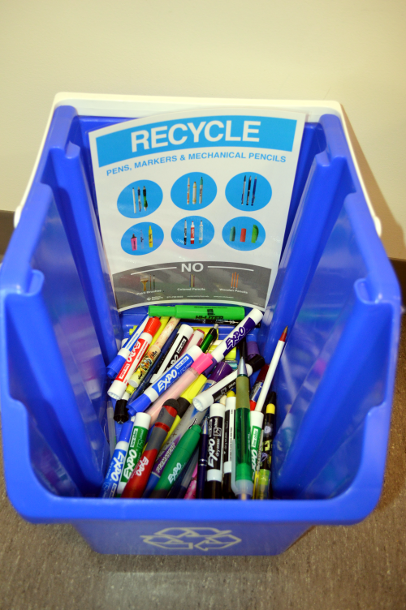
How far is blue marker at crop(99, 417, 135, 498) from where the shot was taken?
0.56 metres

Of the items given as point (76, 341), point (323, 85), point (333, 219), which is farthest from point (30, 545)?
point (323, 85)

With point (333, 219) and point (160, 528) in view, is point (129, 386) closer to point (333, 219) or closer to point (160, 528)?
point (160, 528)

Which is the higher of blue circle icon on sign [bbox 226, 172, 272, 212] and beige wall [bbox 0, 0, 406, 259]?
beige wall [bbox 0, 0, 406, 259]

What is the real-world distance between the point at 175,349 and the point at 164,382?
0.24 ft

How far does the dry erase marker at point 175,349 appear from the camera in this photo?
0.69 m

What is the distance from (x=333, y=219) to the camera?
1.79 ft

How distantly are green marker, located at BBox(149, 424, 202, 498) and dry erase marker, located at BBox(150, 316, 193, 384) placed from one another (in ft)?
0.40

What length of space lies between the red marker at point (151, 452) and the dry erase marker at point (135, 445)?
0.05 ft

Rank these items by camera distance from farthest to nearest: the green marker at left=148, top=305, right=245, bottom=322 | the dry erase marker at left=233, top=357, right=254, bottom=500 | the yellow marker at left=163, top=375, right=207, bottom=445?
the green marker at left=148, top=305, right=245, bottom=322 < the yellow marker at left=163, top=375, right=207, bottom=445 < the dry erase marker at left=233, top=357, right=254, bottom=500

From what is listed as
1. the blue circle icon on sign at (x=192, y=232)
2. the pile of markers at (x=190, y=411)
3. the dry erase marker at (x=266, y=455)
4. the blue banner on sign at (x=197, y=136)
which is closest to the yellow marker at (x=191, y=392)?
the pile of markers at (x=190, y=411)

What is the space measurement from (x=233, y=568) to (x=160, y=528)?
25 cm

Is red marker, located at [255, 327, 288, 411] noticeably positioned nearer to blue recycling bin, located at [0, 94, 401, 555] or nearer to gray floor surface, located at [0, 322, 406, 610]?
blue recycling bin, located at [0, 94, 401, 555]

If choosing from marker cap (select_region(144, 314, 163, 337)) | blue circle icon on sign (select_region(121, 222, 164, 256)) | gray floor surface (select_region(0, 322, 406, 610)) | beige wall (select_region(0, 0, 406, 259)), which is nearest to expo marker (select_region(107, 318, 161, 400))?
marker cap (select_region(144, 314, 163, 337))

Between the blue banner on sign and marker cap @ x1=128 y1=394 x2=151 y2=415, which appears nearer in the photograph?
the blue banner on sign
